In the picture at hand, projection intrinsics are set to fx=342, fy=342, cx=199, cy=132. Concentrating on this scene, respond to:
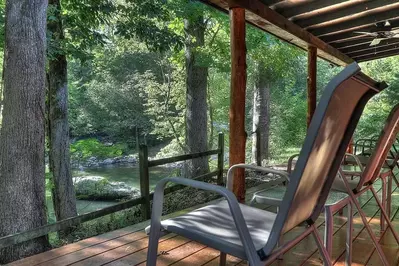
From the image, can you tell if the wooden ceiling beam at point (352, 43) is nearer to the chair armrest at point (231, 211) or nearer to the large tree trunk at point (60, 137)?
the large tree trunk at point (60, 137)

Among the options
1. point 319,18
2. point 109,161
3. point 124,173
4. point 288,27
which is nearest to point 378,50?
point 319,18

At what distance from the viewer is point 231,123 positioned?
11.2 ft

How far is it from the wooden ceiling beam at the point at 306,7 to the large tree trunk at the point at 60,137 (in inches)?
135

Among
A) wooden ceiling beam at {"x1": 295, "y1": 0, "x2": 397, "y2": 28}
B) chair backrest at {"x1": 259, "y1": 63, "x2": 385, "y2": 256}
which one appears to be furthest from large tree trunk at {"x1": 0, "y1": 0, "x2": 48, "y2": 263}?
wooden ceiling beam at {"x1": 295, "y1": 0, "x2": 397, "y2": 28}

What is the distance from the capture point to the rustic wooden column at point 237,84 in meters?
3.29

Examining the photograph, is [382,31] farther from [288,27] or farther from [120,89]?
[120,89]

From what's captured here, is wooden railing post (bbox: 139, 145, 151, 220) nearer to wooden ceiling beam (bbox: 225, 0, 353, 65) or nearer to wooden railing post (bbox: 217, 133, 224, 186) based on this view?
wooden railing post (bbox: 217, 133, 224, 186)

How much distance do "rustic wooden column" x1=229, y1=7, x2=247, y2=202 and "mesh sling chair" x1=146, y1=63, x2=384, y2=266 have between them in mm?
1958

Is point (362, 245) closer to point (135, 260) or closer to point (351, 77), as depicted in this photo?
point (135, 260)

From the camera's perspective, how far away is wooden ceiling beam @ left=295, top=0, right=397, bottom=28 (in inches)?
157

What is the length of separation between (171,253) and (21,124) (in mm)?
1853

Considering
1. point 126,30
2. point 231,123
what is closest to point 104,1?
point 126,30

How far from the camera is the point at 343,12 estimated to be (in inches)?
165

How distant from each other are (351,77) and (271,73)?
26.9 ft
